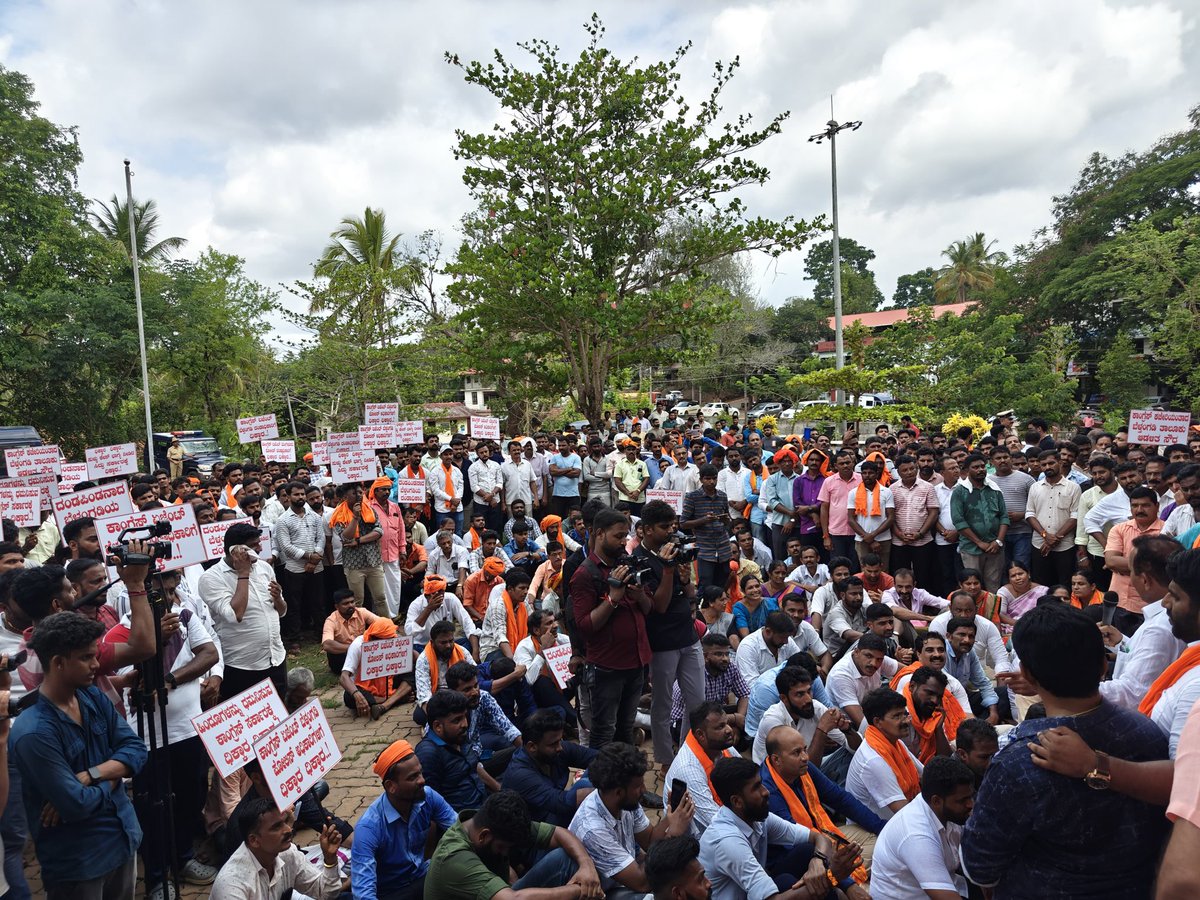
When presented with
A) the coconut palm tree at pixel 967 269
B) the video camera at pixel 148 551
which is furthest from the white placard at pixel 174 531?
the coconut palm tree at pixel 967 269

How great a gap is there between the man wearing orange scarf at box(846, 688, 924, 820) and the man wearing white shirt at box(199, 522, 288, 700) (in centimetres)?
395

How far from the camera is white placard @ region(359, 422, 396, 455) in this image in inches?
416

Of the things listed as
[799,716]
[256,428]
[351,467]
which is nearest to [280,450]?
[256,428]

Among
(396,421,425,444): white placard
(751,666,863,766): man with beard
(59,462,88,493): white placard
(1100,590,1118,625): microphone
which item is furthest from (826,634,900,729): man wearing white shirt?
(59,462,88,493): white placard

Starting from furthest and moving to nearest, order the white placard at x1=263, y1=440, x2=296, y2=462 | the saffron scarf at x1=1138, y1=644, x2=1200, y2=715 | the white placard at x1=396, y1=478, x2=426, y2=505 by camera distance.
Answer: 1. the white placard at x1=263, y1=440, x2=296, y2=462
2. the white placard at x1=396, y1=478, x2=426, y2=505
3. the saffron scarf at x1=1138, y1=644, x2=1200, y2=715

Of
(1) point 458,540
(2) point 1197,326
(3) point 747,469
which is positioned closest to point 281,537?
(1) point 458,540

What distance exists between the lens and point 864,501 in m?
8.53

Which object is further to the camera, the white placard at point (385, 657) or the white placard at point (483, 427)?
the white placard at point (483, 427)

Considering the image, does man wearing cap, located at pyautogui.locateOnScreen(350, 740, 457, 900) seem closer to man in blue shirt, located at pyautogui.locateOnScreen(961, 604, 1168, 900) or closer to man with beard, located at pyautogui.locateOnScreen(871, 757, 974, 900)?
man with beard, located at pyautogui.locateOnScreen(871, 757, 974, 900)

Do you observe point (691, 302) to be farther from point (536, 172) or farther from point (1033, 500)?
point (1033, 500)

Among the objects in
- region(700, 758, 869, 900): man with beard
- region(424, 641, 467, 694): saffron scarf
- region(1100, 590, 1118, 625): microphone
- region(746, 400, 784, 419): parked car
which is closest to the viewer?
region(700, 758, 869, 900): man with beard

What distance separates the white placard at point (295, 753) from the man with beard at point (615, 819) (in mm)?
1378

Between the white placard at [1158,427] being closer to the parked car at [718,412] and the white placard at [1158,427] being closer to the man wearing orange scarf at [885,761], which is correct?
the man wearing orange scarf at [885,761]

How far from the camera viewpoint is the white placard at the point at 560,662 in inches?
245
